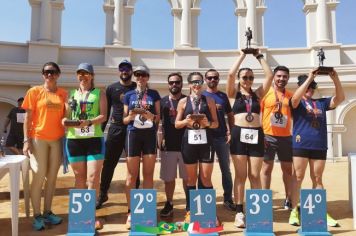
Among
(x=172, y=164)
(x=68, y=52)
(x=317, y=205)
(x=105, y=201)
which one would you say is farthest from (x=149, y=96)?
(x=68, y=52)

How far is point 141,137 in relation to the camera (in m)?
3.82

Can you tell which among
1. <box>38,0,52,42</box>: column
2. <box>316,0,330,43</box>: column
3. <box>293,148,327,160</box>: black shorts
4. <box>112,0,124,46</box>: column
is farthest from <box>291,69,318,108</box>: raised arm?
<box>38,0,52,42</box>: column

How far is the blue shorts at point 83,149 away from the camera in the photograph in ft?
12.1

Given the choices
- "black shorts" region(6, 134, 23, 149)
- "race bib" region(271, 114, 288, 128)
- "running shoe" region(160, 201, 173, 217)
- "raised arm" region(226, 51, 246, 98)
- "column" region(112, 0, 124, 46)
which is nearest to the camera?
"raised arm" region(226, 51, 246, 98)

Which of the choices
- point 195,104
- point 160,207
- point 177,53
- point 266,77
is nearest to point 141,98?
point 195,104

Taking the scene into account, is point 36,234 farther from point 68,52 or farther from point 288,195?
point 68,52

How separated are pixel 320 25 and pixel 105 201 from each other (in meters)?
12.5

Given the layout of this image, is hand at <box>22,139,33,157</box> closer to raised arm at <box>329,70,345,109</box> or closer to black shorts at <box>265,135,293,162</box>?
black shorts at <box>265,135,293,162</box>

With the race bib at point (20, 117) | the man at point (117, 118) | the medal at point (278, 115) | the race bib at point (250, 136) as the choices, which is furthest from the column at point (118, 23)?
the race bib at point (250, 136)

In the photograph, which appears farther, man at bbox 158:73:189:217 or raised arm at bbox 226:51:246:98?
man at bbox 158:73:189:217

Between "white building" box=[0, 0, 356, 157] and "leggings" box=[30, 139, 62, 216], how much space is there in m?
9.11

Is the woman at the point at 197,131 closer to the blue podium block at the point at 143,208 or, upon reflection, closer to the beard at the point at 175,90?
the beard at the point at 175,90

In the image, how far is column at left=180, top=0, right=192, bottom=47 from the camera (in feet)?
45.3

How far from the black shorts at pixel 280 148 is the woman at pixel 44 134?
2.66m
